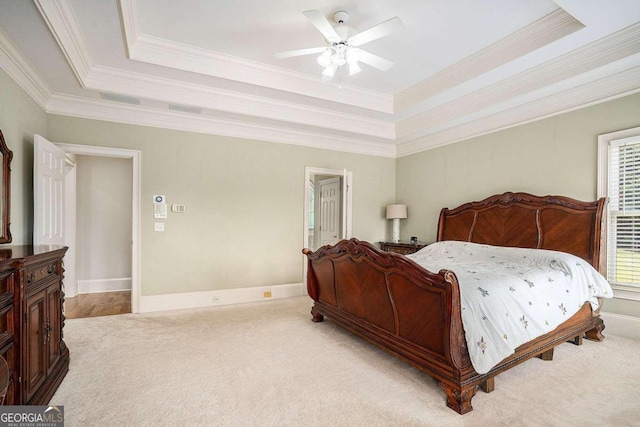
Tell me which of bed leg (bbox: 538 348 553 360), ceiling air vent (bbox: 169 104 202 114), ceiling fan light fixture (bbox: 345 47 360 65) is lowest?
bed leg (bbox: 538 348 553 360)

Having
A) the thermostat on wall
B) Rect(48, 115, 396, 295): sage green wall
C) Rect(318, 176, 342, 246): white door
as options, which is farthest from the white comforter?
the thermostat on wall

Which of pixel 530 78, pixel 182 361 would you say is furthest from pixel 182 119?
pixel 530 78

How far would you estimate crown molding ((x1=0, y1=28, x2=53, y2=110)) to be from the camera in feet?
8.52

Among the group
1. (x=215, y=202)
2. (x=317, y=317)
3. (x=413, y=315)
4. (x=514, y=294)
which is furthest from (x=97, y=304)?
(x=514, y=294)

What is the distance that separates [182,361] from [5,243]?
1.86 m

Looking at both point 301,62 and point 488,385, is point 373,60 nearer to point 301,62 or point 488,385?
point 301,62

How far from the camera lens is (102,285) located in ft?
17.9

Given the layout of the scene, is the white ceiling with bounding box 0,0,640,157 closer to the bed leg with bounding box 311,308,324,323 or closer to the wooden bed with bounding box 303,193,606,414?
the wooden bed with bounding box 303,193,606,414

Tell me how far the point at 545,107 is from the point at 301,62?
9.70 feet

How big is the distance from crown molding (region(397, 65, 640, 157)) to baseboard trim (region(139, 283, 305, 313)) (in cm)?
333

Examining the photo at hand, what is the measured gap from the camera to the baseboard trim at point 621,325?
317 cm

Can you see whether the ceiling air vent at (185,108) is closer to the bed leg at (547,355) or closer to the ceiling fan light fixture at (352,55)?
the ceiling fan light fixture at (352,55)

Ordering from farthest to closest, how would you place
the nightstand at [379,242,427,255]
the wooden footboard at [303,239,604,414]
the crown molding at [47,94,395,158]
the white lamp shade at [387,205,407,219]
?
the white lamp shade at [387,205,407,219] < the nightstand at [379,242,427,255] < the crown molding at [47,94,395,158] < the wooden footboard at [303,239,604,414]

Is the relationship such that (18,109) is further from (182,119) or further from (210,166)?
(210,166)
